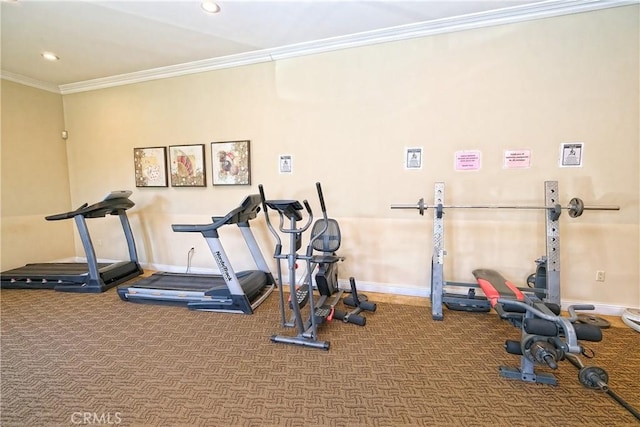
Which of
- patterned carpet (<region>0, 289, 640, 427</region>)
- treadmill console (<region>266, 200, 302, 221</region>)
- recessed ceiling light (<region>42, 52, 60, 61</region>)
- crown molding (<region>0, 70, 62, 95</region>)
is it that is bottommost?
patterned carpet (<region>0, 289, 640, 427</region>)

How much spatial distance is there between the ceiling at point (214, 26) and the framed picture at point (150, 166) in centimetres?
112

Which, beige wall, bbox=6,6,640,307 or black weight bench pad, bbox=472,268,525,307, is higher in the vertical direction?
beige wall, bbox=6,6,640,307

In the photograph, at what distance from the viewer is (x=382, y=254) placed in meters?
3.20

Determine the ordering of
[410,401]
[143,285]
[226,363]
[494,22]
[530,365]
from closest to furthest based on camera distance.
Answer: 1. [410,401]
2. [530,365]
3. [226,363]
4. [494,22]
5. [143,285]

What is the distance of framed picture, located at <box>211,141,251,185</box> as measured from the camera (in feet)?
11.5

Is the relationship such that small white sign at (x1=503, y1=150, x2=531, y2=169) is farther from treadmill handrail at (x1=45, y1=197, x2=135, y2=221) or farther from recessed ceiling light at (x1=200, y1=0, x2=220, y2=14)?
treadmill handrail at (x1=45, y1=197, x2=135, y2=221)

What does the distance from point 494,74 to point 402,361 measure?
9.24ft

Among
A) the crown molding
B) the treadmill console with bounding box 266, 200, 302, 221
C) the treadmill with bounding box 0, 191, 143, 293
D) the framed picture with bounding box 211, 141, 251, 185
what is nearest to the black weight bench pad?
the treadmill console with bounding box 266, 200, 302, 221

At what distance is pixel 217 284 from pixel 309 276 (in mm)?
1512

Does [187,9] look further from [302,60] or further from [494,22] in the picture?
[494,22]

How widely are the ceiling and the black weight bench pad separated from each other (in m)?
2.46

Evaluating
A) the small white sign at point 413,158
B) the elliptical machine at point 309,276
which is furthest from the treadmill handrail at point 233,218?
the small white sign at point 413,158

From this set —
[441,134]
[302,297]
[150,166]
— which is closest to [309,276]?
[302,297]

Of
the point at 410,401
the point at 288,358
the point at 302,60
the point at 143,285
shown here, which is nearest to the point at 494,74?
the point at 302,60
